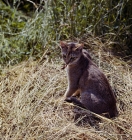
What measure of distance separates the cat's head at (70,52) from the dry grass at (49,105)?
51 cm

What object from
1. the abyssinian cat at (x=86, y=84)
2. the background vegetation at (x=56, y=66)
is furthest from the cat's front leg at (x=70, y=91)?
the background vegetation at (x=56, y=66)

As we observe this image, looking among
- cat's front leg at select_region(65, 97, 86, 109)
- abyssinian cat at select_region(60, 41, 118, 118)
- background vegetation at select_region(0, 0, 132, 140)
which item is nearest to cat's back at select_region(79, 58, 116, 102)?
abyssinian cat at select_region(60, 41, 118, 118)

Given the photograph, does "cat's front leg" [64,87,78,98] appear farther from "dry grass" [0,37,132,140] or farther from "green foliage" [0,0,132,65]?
"green foliage" [0,0,132,65]

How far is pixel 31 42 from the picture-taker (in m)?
5.86

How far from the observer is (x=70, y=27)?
5.69m

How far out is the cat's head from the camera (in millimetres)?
4414

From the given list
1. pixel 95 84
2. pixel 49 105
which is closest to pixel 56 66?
pixel 49 105

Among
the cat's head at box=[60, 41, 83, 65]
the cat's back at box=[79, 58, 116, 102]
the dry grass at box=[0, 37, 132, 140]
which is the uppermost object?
the cat's head at box=[60, 41, 83, 65]

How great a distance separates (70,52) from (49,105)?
26.1 inches

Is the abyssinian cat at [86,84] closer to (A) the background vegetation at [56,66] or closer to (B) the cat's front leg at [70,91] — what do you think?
(B) the cat's front leg at [70,91]

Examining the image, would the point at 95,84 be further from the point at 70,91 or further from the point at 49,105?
the point at 49,105

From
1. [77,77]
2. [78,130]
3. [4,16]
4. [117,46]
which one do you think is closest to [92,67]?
[77,77]

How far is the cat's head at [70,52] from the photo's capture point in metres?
4.41

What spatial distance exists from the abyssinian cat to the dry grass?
147 millimetres
